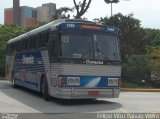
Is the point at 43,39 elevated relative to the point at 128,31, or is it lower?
lower

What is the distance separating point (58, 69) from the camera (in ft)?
55.5

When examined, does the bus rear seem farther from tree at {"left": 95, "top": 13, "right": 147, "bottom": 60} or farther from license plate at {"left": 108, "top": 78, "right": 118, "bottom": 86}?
tree at {"left": 95, "top": 13, "right": 147, "bottom": 60}

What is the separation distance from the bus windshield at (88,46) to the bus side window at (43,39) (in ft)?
6.17

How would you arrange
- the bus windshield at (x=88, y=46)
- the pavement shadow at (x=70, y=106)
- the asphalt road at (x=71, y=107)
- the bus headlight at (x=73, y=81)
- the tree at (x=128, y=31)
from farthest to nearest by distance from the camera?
the tree at (x=128, y=31) < the bus windshield at (x=88, y=46) < the bus headlight at (x=73, y=81) < the pavement shadow at (x=70, y=106) < the asphalt road at (x=71, y=107)

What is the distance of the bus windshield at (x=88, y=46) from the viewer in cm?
1694

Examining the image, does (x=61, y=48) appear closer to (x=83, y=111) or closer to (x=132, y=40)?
(x=83, y=111)

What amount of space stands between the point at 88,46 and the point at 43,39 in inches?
114

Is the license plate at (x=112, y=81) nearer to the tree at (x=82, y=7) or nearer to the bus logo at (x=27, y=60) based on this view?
the bus logo at (x=27, y=60)

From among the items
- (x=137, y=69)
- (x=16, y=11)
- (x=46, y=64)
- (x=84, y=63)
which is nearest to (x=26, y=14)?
(x=16, y=11)

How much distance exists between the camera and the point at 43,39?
63.4 feet

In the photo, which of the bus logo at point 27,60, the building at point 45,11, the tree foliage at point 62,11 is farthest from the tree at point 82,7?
the building at point 45,11

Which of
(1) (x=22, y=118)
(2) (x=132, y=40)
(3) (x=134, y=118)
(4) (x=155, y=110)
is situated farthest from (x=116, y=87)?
(2) (x=132, y=40)

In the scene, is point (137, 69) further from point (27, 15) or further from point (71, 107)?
point (27, 15)

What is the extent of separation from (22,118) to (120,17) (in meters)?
26.0
